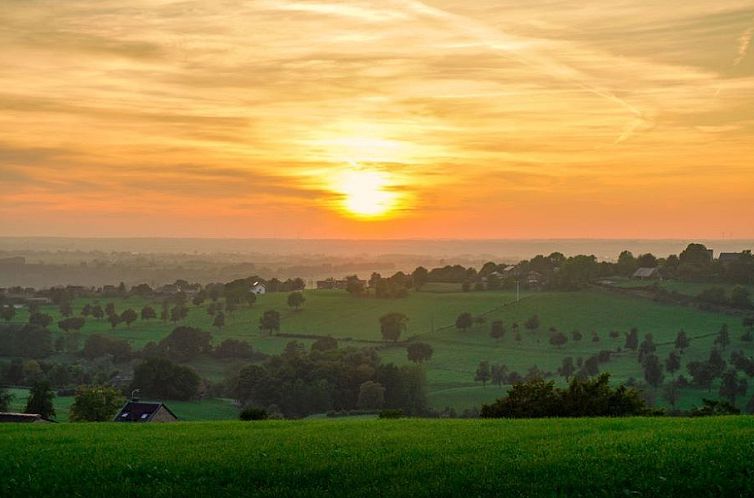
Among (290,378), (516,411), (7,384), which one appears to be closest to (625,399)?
(516,411)

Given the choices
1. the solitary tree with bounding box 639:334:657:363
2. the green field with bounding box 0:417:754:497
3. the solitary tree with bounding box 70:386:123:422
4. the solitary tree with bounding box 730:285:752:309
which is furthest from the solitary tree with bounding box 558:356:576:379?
the green field with bounding box 0:417:754:497

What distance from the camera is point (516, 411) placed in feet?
149

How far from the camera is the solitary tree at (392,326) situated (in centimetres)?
18100

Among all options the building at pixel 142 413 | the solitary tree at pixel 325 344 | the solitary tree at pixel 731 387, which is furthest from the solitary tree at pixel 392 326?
the building at pixel 142 413

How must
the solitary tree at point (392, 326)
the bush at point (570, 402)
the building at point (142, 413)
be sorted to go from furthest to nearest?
1. the solitary tree at point (392, 326)
2. the building at point (142, 413)
3. the bush at point (570, 402)

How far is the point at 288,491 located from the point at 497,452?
280 inches

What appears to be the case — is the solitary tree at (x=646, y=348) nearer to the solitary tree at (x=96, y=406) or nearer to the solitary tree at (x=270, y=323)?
the solitary tree at (x=270, y=323)

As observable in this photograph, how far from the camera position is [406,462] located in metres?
Answer: 24.7

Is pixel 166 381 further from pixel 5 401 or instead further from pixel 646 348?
pixel 646 348

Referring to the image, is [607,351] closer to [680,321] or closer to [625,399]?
[680,321]

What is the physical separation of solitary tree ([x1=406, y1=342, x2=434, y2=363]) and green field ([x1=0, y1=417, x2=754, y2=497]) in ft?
412

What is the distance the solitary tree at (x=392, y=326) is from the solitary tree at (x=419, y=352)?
18.2m

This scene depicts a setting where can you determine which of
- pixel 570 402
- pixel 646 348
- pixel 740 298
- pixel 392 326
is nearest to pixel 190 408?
pixel 392 326

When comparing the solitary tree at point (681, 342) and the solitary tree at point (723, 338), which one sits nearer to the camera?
the solitary tree at point (723, 338)
